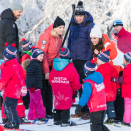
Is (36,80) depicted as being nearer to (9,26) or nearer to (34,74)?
(34,74)

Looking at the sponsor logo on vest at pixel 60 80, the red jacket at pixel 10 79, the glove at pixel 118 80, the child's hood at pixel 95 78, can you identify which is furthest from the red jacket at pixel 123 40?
the red jacket at pixel 10 79

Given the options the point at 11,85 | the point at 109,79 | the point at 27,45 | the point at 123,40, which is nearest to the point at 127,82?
the point at 109,79

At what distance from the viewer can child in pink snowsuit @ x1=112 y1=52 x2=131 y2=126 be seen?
5.31 m

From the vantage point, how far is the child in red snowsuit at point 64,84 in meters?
Result: 5.20

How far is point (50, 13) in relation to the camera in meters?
12.8

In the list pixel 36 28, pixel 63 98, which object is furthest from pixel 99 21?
pixel 63 98

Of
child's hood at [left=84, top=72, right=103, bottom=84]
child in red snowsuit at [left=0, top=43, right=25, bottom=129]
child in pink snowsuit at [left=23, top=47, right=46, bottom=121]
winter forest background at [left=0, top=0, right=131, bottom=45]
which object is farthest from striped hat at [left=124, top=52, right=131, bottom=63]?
winter forest background at [left=0, top=0, right=131, bottom=45]

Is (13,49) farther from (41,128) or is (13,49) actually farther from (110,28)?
(110,28)

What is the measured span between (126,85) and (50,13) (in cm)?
813

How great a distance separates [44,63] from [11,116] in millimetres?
1471

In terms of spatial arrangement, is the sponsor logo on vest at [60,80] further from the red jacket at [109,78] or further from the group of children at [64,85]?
the red jacket at [109,78]

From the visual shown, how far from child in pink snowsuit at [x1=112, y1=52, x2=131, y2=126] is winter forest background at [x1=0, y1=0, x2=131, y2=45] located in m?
6.75

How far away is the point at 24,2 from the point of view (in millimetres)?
13164

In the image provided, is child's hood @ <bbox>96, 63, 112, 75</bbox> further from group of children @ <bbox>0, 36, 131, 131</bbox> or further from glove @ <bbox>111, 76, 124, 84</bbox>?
glove @ <bbox>111, 76, 124, 84</bbox>
